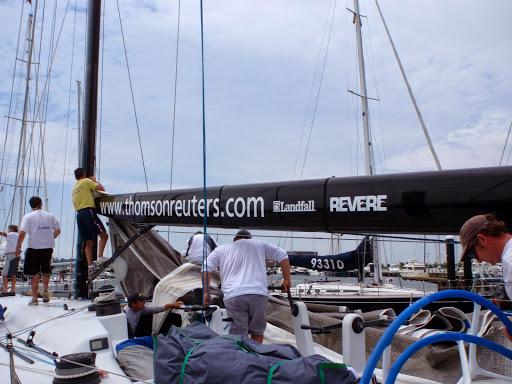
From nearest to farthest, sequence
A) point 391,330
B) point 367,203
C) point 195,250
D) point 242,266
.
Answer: point 391,330, point 367,203, point 242,266, point 195,250

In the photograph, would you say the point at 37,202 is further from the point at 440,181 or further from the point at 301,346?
the point at 440,181

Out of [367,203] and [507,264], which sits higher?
[367,203]

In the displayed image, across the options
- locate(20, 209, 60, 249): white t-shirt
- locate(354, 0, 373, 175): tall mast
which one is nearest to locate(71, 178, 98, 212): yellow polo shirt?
locate(20, 209, 60, 249): white t-shirt

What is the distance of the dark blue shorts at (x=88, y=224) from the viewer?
5141mm

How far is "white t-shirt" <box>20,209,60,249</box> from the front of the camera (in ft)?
17.5

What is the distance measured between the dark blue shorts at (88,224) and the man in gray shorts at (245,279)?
83.4 inches

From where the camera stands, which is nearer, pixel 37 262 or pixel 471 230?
pixel 471 230

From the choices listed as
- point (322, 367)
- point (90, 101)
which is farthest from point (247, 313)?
point (90, 101)

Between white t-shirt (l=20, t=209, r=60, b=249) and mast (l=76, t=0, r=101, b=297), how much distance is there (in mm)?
479

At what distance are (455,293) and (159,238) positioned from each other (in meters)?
4.29

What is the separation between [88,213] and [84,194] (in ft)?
0.74

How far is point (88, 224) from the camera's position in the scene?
5156mm

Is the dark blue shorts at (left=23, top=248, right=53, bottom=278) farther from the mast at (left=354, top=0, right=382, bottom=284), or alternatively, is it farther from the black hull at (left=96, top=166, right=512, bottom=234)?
A: the mast at (left=354, top=0, right=382, bottom=284)

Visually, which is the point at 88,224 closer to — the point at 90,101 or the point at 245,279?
the point at 90,101
